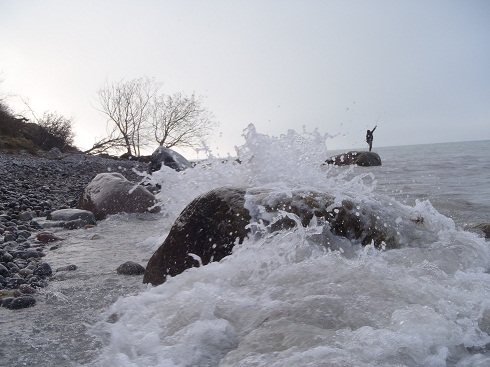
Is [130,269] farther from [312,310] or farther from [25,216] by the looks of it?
[25,216]

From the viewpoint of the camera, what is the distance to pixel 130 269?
11.5 feet

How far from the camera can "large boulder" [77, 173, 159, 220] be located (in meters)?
6.78

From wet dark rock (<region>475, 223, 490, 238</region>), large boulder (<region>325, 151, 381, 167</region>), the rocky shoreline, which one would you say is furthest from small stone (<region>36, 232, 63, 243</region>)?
large boulder (<region>325, 151, 381, 167</region>)

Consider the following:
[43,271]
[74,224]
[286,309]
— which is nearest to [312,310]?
[286,309]

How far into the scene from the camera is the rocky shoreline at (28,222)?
3049mm

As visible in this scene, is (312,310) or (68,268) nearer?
(312,310)

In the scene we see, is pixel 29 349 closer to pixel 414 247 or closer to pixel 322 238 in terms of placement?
pixel 322 238

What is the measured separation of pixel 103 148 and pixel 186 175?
68.6 feet

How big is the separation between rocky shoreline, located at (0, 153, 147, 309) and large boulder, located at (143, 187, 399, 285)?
0.83 metres

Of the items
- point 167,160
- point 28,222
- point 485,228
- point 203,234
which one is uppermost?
point 167,160

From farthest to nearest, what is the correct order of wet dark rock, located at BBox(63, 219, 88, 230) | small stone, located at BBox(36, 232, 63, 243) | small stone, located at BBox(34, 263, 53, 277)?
wet dark rock, located at BBox(63, 219, 88, 230)
small stone, located at BBox(36, 232, 63, 243)
small stone, located at BBox(34, 263, 53, 277)

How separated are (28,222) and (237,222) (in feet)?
12.3

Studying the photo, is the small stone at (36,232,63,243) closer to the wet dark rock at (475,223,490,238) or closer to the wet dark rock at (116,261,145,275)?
the wet dark rock at (116,261,145,275)

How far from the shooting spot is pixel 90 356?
196cm
